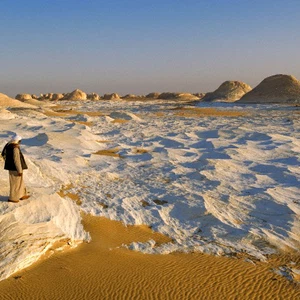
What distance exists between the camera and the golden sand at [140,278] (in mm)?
4168

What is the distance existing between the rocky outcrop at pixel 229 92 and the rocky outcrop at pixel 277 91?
6623mm

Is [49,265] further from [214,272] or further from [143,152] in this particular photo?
[143,152]

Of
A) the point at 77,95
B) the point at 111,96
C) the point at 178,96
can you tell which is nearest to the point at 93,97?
the point at 111,96

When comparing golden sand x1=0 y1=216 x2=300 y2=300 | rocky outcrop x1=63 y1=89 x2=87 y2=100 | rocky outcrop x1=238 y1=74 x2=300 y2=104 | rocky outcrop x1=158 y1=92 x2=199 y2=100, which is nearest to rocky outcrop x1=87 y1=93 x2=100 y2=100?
rocky outcrop x1=63 y1=89 x2=87 y2=100

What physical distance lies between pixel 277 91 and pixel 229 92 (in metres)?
12.7

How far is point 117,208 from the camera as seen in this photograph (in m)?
7.08

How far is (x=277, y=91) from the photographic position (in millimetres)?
41969

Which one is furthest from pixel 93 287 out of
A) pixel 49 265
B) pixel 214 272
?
pixel 214 272

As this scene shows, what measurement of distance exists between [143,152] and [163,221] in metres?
6.15

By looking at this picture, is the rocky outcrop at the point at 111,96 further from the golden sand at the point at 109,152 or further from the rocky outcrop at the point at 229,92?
the golden sand at the point at 109,152

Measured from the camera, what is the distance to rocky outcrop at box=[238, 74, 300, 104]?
39375 mm

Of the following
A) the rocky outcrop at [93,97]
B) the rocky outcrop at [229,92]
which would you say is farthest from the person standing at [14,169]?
the rocky outcrop at [93,97]

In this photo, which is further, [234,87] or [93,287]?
[234,87]

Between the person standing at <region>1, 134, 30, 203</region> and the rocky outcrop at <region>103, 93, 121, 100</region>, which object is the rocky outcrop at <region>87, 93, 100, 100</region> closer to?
the rocky outcrop at <region>103, 93, 121, 100</region>
